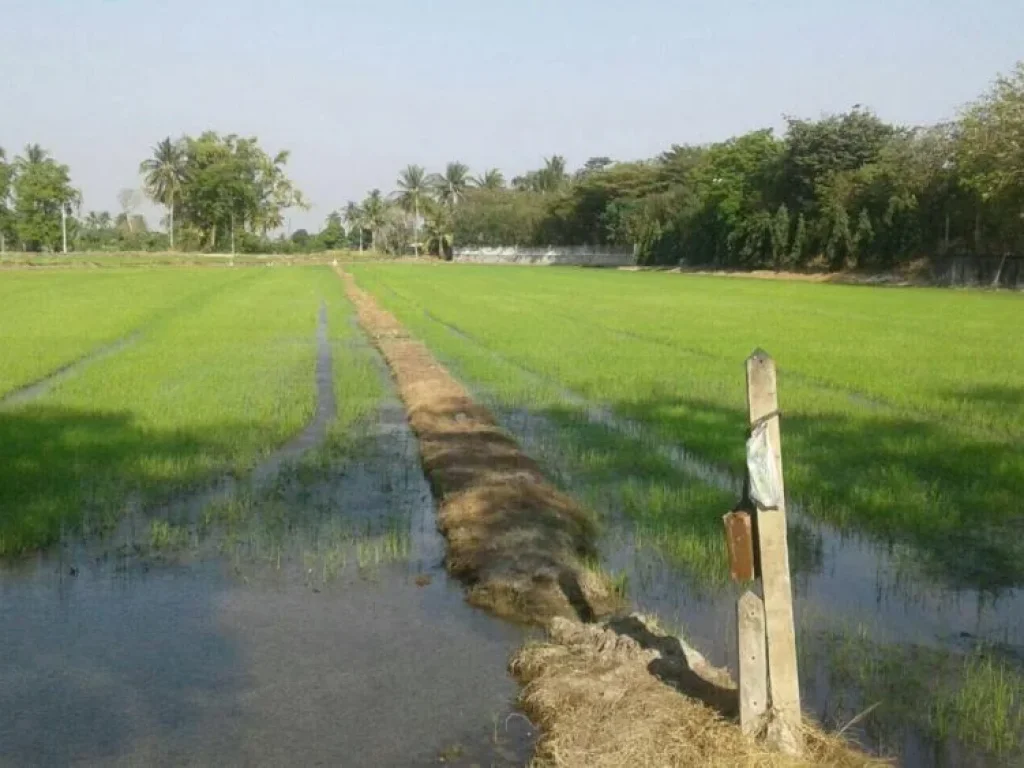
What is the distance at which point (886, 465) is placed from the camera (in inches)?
368

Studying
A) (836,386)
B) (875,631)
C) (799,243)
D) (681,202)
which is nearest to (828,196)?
(799,243)

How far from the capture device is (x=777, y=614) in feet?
12.9

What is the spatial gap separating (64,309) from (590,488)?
79.9 feet

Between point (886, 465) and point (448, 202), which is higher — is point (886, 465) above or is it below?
below

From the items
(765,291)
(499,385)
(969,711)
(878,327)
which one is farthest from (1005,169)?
(969,711)

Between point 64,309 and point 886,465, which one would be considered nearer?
point 886,465

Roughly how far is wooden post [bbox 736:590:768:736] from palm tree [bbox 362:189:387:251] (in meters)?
106

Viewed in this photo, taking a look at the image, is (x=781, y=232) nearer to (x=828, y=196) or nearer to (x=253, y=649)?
(x=828, y=196)

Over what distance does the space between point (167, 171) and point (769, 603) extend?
94610 millimetres

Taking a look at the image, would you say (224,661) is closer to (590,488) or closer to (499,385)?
(590,488)

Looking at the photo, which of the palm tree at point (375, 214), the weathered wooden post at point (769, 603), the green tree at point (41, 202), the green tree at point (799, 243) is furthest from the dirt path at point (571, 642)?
the palm tree at point (375, 214)

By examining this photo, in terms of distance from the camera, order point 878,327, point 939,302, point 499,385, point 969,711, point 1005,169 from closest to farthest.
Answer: point 969,711, point 499,385, point 878,327, point 939,302, point 1005,169

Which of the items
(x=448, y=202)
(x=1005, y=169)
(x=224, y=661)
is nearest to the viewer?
(x=224, y=661)

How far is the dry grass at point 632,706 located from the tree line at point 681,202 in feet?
113
